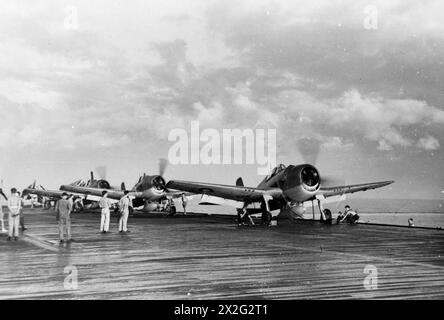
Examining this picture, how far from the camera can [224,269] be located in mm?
9594

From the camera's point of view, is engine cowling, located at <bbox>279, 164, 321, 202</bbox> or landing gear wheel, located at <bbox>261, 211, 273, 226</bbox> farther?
engine cowling, located at <bbox>279, 164, 321, 202</bbox>

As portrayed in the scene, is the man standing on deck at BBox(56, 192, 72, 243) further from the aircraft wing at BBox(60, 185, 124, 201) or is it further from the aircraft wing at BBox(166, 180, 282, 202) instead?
the aircraft wing at BBox(60, 185, 124, 201)

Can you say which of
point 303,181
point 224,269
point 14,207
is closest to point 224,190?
point 303,181

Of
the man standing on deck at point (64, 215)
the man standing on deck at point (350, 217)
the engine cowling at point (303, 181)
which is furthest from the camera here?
the man standing on deck at point (350, 217)

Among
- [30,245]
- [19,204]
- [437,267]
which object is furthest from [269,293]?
[19,204]

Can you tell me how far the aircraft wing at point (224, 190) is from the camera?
85.2ft

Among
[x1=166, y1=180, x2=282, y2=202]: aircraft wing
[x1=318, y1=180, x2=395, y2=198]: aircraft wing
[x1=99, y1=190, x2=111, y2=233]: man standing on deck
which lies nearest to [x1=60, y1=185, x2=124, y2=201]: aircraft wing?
[x1=166, y1=180, x2=282, y2=202]: aircraft wing

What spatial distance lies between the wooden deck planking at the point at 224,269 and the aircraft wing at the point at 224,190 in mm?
10507

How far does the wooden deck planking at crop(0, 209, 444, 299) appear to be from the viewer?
730 cm

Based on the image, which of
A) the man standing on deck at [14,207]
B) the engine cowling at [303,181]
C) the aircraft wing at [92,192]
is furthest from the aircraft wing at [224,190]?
the aircraft wing at [92,192]

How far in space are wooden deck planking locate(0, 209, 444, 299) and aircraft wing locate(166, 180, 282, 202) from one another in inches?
414

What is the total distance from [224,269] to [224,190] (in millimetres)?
17303

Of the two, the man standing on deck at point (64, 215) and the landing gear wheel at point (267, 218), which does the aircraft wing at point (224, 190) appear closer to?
the landing gear wheel at point (267, 218)
